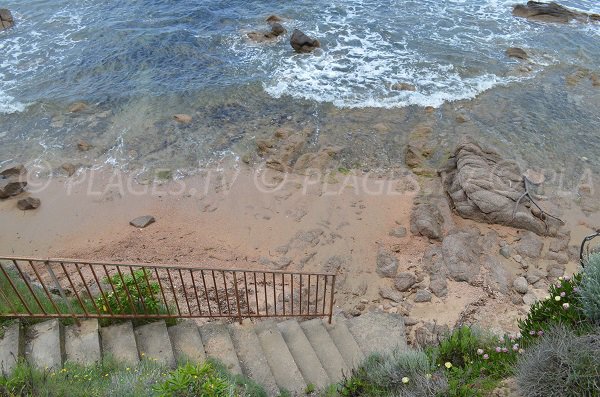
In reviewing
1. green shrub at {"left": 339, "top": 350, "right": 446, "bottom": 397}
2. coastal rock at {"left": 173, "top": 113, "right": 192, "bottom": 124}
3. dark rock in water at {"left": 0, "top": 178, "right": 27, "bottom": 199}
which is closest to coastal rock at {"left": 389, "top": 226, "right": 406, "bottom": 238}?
green shrub at {"left": 339, "top": 350, "right": 446, "bottom": 397}

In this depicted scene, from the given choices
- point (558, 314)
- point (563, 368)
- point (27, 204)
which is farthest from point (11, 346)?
point (558, 314)

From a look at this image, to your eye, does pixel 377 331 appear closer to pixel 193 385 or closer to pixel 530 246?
pixel 193 385

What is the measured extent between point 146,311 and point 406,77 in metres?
14.2

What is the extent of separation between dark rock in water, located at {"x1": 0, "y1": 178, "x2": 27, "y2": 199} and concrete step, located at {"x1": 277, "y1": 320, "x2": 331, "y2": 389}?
917 cm

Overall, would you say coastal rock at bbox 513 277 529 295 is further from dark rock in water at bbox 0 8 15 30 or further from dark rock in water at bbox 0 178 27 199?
dark rock in water at bbox 0 8 15 30

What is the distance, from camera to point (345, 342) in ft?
26.7

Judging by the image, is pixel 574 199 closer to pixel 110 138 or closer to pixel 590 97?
pixel 590 97

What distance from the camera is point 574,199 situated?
12422 mm

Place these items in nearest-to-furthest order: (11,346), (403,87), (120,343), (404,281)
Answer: (11,346) < (120,343) < (404,281) < (403,87)

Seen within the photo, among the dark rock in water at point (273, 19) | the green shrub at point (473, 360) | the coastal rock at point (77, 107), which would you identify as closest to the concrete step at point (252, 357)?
the green shrub at point (473, 360)

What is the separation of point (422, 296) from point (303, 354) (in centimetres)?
350

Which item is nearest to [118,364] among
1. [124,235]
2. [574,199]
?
[124,235]

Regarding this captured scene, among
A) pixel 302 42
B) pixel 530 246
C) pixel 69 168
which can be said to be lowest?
pixel 69 168

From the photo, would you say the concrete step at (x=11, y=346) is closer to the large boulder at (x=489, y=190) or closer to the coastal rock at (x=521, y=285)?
the coastal rock at (x=521, y=285)
